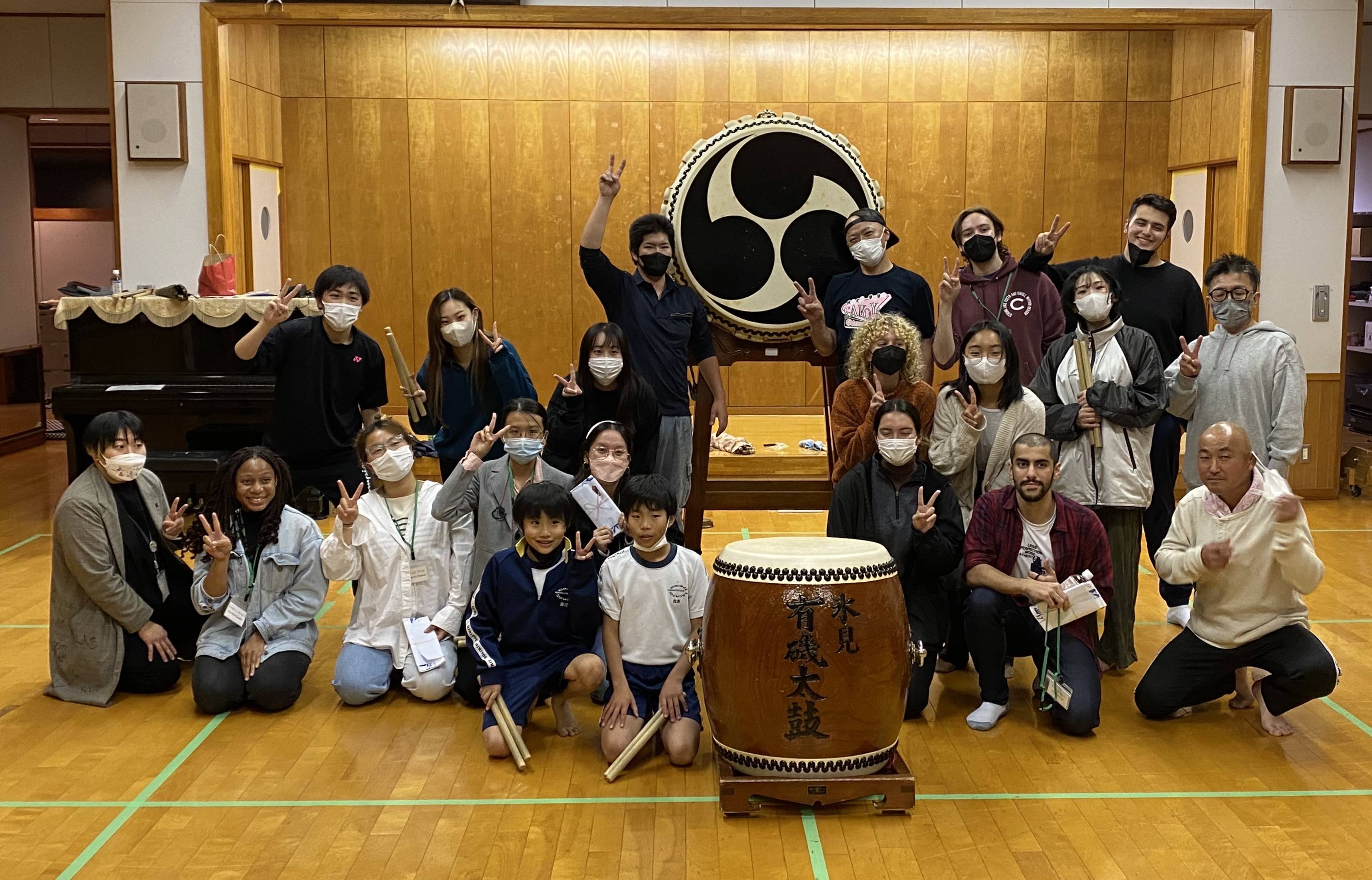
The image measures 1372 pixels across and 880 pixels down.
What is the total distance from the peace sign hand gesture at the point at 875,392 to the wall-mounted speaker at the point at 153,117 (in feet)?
14.8

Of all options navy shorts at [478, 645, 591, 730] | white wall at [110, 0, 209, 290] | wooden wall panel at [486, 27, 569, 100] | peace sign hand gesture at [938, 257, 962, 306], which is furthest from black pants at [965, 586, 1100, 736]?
wooden wall panel at [486, 27, 569, 100]

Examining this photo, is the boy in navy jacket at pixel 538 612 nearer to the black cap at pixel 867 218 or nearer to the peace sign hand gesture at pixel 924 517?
the peace sign hand gesture at pixel 924 517

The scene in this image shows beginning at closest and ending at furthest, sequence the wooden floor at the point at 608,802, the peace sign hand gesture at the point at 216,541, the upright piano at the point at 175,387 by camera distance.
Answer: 1. the wooden floor at the point at 608,802
2. the peace sign hand gesture at the point at 216,541
3. the upright piano at the point at 175,387

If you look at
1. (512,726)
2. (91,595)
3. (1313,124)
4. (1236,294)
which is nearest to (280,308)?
(91,595)

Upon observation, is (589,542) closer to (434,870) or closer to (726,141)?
(434,870)

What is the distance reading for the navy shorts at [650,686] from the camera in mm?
3721

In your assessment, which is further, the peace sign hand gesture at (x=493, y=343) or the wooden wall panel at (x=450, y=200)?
the wooden wall panel at (x=450, y=200)

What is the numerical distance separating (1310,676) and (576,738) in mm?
2138

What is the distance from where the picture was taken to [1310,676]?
375 centimetres

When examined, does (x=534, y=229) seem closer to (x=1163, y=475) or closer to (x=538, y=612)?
(x=1163, y=475)

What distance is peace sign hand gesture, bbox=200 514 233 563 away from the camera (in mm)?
4043

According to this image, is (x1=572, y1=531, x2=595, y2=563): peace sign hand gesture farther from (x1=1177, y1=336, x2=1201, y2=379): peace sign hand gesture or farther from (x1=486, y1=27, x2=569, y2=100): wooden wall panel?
(x1=486, y1=27, x2=569, y2=100): wooden wall panel

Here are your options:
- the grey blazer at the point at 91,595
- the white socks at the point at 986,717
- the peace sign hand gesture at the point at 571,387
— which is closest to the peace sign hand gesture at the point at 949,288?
the peace sign hand gesture at the point at 571,387

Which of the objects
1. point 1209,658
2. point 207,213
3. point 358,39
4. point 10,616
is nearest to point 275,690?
point 10,616
